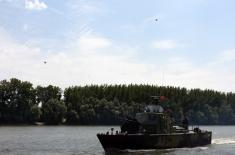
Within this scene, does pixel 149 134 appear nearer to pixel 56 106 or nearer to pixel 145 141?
pixel 145 141

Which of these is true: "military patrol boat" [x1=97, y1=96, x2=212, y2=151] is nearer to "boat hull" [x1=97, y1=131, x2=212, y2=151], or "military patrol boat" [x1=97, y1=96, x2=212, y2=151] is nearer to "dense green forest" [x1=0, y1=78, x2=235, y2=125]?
"boat hull" [x1=97, y1=131, x2=212, y2=151]

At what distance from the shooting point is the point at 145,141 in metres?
63.5

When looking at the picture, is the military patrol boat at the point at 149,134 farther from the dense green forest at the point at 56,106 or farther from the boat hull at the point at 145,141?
the dense green forest at the point at 56,106

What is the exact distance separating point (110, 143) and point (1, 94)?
106 m

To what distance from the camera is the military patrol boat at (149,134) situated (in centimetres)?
6188

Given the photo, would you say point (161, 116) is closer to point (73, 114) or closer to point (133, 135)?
point (133, 135)

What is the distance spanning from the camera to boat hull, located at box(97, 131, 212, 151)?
61750 millimetres

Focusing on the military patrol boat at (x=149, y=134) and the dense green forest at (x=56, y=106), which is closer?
the military patrol boat at (x=149, y=134)

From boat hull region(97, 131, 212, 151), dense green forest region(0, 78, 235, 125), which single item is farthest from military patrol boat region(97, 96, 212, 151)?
dense green forest region(0, 78, 235, 125)

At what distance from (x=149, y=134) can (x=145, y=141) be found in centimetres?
153

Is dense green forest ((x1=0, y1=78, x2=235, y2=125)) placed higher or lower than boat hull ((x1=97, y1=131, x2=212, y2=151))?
higher

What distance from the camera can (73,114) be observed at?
164m

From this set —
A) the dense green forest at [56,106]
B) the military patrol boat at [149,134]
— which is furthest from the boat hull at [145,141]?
the dense green forest at [56,106]

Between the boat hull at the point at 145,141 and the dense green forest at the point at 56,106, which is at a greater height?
the dense green forest at the point at 56,106
